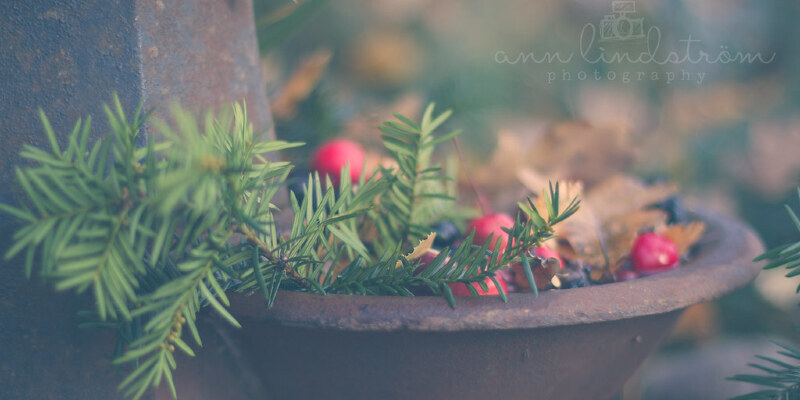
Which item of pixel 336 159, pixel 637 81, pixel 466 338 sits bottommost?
pixel 466 338

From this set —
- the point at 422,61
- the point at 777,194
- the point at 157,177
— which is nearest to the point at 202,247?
the point at 157,177

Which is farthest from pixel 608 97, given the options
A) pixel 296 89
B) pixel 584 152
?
pixel 296 89

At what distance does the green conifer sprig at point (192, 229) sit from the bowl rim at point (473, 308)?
0.04ft

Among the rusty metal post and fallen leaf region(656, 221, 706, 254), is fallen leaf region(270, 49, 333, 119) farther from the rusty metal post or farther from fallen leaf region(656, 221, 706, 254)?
fallen leaf region(656, 221, 706, 254)

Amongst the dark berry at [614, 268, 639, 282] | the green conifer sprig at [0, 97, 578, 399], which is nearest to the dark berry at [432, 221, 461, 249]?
the green conifer sprig at [0, 97, 578, 399]

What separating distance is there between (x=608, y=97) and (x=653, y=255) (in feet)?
3.44

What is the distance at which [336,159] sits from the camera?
0.54 meters

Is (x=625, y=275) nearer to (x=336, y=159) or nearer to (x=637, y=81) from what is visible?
(x=336, y=159)

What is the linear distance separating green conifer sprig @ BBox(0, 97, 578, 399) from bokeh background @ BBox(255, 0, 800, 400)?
0.23 metres

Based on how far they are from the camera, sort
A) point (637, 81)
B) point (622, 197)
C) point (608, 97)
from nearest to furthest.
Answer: point (622, 197) < point (637, 81) < point (608, 97)

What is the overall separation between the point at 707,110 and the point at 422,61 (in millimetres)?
594

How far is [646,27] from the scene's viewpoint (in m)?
1.24

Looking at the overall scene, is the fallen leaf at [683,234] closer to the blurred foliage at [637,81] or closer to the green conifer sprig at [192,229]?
the green conifer sprig at [192,229]

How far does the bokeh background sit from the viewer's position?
636 mm
